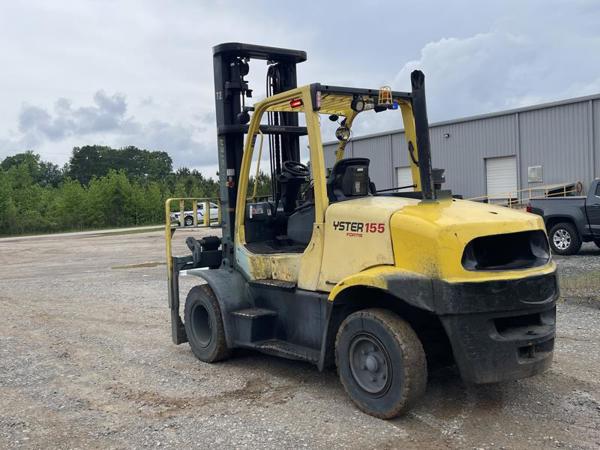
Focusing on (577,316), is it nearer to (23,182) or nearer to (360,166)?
(360,166)

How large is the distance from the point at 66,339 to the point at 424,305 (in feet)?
18.6

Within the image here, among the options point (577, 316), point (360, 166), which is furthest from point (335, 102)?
point (577, 316)

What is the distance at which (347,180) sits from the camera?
5973mm

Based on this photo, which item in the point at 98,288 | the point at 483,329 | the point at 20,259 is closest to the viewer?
the point at 483,329

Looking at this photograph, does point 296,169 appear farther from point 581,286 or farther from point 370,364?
point 581,286

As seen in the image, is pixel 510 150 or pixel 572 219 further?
pixel 510 150

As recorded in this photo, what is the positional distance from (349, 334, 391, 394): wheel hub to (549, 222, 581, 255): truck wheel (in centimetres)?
1177

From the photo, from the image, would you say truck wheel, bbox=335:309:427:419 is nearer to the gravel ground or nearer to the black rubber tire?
the gravel ground

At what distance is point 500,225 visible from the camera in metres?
4.94

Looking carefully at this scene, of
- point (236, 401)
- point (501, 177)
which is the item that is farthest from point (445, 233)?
point (501, 177)

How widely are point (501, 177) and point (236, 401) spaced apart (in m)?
24.5

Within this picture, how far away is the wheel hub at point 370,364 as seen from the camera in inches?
201

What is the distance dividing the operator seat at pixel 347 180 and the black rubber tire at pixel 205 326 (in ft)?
6.55

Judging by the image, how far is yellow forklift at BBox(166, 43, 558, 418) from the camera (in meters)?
4.80
